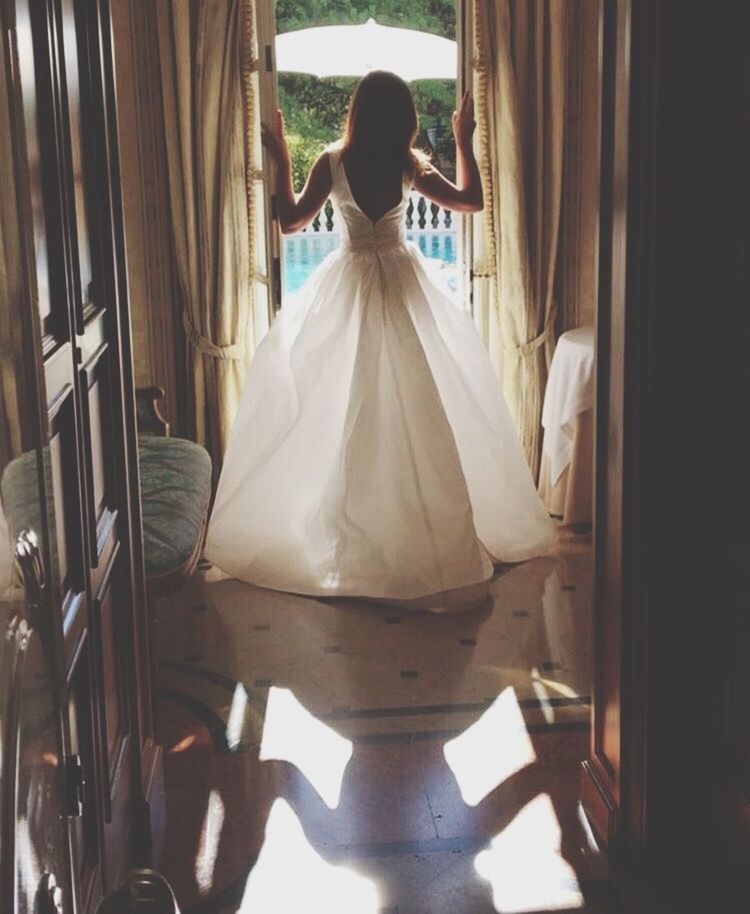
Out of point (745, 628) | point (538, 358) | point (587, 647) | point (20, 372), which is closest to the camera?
point (20, 372)

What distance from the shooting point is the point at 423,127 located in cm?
691

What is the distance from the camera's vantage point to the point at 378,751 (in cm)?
336

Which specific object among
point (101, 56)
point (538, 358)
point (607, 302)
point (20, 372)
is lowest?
point (538, 358)

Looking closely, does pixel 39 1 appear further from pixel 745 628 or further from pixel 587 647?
pixel 587 647

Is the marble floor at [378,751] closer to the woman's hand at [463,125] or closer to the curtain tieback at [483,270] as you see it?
the curtain tieback at [483,270]

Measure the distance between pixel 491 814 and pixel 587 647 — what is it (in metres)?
1.14

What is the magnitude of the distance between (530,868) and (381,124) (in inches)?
112

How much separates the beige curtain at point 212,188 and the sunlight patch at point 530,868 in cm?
289

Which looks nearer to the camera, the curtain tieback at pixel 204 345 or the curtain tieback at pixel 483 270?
the curtain tieback at pixel 204 345

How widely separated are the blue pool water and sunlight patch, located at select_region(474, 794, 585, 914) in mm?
4545

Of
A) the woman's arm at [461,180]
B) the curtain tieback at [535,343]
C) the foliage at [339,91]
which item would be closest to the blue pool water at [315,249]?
the foliage at [339,91]

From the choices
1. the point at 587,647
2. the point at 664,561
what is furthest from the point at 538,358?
the point at 664,561

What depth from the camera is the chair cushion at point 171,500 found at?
3.47m

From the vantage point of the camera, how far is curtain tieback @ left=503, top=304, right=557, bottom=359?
18.2 feet
